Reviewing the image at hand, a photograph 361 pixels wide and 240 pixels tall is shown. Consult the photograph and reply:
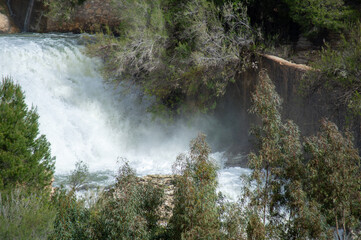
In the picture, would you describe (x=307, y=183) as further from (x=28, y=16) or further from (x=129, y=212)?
(x=28, y=16)

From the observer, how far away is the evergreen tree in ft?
26.4

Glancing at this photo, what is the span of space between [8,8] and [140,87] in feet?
30.7

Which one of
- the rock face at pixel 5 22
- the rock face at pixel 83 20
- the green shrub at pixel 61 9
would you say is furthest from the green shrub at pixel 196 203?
the rock face at pixel 5 22

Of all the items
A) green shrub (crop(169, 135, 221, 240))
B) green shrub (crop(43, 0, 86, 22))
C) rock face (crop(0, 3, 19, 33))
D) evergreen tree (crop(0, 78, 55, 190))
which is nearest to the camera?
green shrub (crop(169, 135, 221, 240))

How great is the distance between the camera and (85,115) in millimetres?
14625

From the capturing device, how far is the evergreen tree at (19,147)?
26.4 ft

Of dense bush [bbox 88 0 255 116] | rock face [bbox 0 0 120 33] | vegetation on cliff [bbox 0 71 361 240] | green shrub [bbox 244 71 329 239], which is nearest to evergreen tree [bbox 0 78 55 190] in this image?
vegetation on cliff [bbox 0 71 361 240]

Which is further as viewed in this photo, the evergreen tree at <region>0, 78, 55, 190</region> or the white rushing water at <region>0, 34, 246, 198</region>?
the white rushing water at <region>0, 34, 246, 198</region>

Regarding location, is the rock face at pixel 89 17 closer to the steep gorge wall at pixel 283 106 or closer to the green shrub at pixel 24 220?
the steep gorge wall at pixel 283 106

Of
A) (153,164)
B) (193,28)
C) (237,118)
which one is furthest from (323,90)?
(153,164)

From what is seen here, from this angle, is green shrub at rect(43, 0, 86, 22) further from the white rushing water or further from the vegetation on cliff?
the vegetation on cliff

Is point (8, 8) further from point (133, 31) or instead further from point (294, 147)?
point (294, 147)

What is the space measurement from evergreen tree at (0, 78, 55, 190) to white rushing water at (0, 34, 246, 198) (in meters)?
4.08

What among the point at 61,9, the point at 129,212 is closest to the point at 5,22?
the point at 61,9
